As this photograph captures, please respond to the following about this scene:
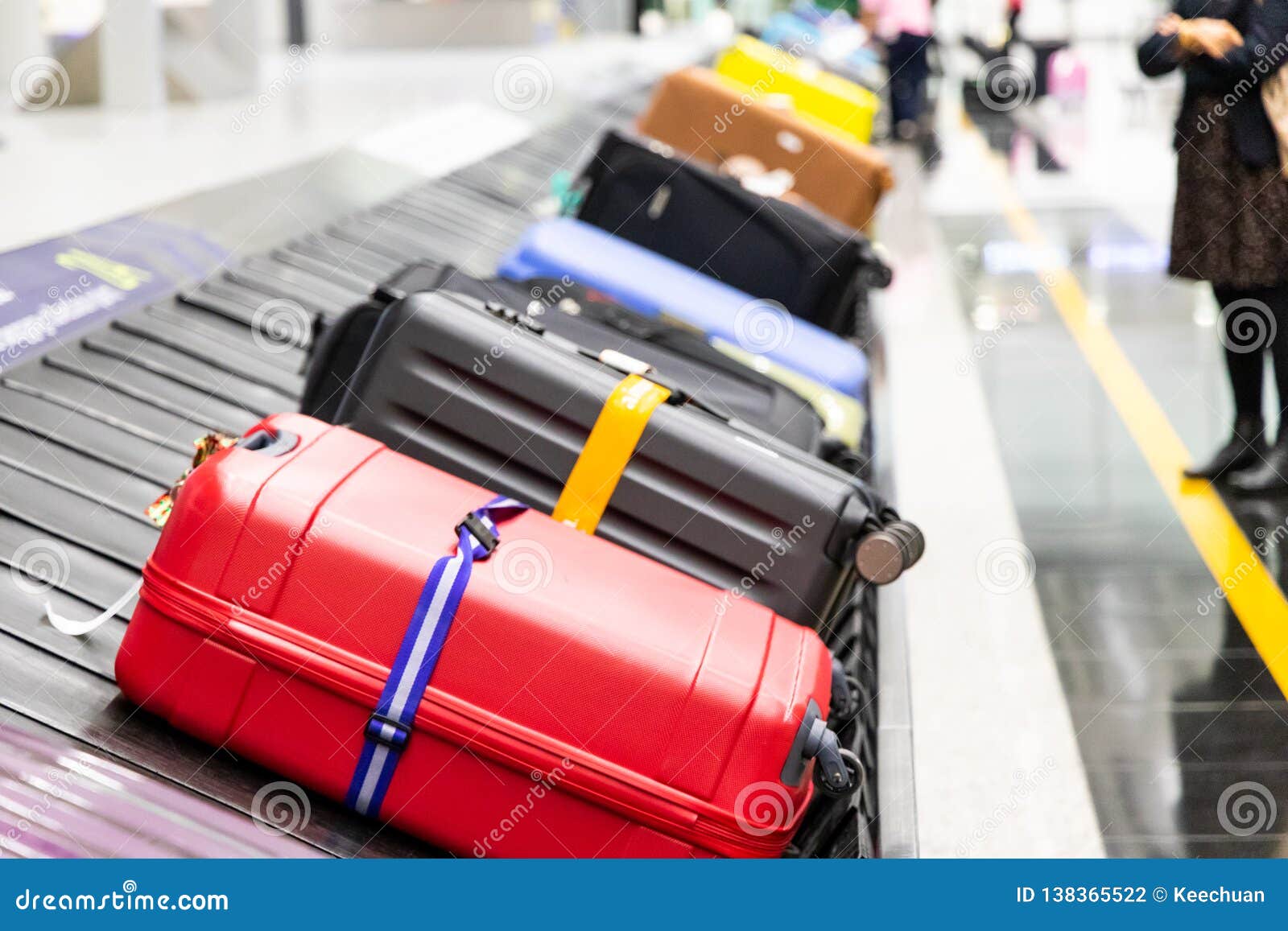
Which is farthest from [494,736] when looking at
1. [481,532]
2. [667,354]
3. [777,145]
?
[777,145]

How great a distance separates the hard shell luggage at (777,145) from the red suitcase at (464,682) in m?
3.08

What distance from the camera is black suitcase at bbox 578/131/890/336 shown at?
3641 mm

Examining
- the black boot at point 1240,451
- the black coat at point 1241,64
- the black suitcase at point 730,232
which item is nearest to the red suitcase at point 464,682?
the black suitcase at point 730,232

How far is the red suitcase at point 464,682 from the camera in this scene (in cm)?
168

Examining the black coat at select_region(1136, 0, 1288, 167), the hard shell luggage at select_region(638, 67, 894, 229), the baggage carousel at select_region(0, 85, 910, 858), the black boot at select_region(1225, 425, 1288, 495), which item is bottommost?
the black boot at select_region(1225, 425, 1288, 495)

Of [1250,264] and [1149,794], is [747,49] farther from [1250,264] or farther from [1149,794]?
[1149,794]

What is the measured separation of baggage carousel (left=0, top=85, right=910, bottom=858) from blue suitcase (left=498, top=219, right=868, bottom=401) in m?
0.54

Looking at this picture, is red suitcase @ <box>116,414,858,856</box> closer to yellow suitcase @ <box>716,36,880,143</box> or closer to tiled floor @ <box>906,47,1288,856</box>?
tiled floor @ <box>906,47,1288,856</box>

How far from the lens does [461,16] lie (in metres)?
13.8

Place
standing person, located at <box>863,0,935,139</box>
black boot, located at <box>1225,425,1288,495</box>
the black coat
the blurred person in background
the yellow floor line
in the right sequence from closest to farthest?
the yellow floor line, the black coat, black boot, located at <box>1225,425,1288,495</box>, standing person, located at <box>863,0,935,139</box>, the blurred person in background

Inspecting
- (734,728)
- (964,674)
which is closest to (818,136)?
(964,674)

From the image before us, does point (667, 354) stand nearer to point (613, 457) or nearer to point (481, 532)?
point (613, 457)

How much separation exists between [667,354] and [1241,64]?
5.33 ft

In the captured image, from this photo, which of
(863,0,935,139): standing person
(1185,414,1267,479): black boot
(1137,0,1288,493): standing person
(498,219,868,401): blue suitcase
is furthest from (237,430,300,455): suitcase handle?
(863,0,935,139): standing person
